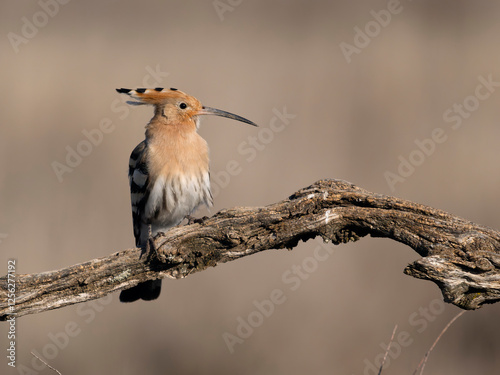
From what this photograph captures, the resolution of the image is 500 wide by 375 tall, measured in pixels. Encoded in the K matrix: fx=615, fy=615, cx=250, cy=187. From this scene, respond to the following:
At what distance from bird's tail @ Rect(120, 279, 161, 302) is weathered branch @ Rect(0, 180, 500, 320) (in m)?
0.95

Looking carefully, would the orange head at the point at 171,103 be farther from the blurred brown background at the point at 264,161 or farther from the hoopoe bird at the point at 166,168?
the blurred brown background at the point at 264,161

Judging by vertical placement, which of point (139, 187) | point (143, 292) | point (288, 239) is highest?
point (139, 187)

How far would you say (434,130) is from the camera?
17.8 ft

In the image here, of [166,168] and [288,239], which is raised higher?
[166,168]

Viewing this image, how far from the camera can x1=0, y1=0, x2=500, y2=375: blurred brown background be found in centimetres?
456

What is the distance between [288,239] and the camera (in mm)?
2799

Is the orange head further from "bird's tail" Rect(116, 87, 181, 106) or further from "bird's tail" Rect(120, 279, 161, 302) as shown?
"bird's tail" Rect(120, 279, 161, 302)

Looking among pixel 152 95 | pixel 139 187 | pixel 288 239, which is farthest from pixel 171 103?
pixel 288 239

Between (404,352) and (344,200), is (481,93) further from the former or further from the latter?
(344,200)

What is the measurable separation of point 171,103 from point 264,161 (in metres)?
1.30

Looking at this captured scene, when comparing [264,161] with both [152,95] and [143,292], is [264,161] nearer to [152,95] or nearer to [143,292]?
[152,95]

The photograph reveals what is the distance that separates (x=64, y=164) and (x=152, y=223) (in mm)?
1458

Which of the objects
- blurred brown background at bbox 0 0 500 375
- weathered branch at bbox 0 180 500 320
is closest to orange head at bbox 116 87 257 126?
blurred brown background at bbox 0 0 500 375

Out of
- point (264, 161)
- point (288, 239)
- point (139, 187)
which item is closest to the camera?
point (288, 239)
